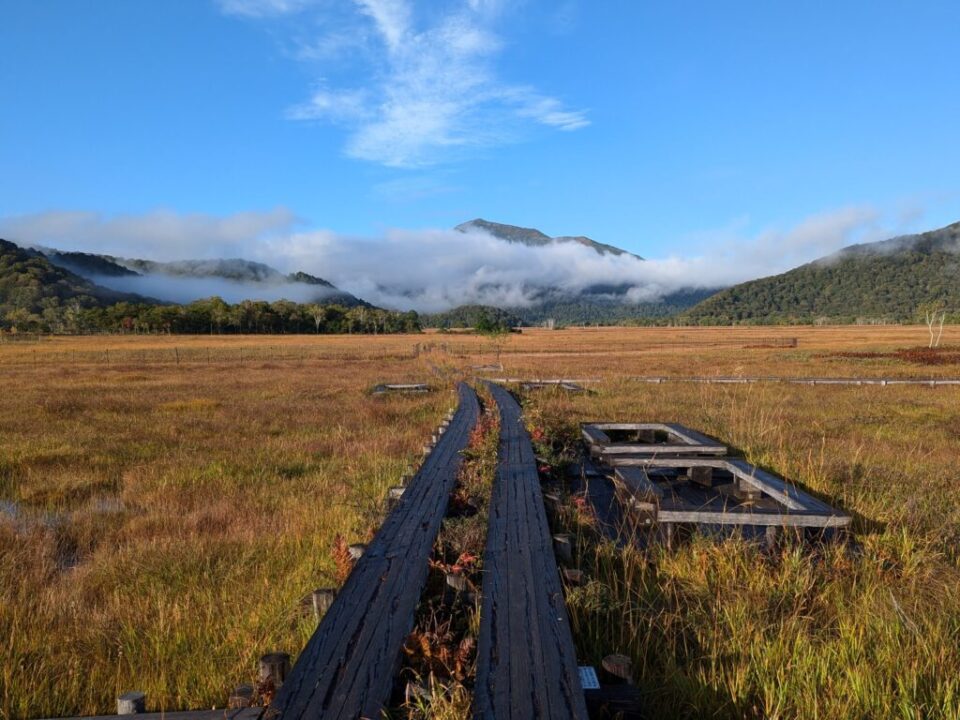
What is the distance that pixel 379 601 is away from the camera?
361 cm

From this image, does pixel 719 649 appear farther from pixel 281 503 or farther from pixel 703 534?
pixel 281 503

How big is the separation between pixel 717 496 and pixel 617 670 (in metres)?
5.46

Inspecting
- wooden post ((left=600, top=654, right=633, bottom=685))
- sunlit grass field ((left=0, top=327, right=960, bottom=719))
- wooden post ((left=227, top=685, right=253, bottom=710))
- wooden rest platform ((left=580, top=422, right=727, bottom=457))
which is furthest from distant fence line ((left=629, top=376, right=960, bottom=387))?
wooden post ((left=227, top=685, right=253, bottom=710))

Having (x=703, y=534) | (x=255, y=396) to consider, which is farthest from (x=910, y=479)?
(x=255, y=396)

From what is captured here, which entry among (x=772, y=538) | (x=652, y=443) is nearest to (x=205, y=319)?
(x=652, y=443)

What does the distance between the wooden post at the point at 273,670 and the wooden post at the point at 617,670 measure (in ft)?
5.51

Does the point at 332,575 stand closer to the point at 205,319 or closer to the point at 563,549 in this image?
the point at 563,549

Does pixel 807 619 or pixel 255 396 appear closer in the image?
pixel 807 619

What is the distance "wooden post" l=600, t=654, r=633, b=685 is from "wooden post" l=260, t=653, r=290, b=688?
5.51 ft

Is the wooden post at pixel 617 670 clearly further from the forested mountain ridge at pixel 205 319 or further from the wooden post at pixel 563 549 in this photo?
the forested mountain ridge at pixel 205 319

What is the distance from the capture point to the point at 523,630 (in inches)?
124

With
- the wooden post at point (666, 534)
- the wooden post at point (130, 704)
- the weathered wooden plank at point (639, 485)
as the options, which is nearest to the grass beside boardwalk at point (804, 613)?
the wooden post at point (666, 534)

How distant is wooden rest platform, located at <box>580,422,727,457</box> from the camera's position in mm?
8805

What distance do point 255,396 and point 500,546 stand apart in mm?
20270
